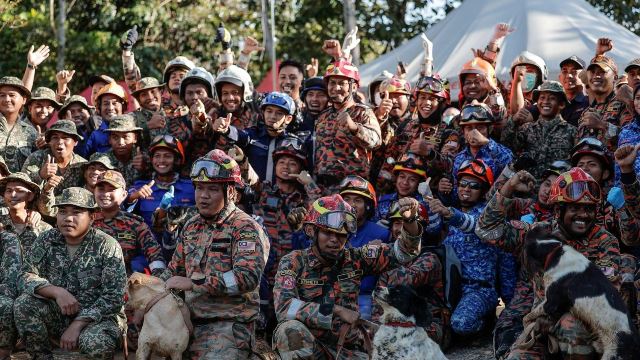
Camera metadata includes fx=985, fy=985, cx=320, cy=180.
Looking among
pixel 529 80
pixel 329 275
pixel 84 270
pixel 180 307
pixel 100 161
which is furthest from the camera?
pixel 529 80

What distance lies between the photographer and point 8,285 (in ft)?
28.0

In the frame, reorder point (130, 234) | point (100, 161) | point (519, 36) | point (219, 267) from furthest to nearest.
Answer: point (519, 36)
point (100, 161)
point (130, 234)
point (219, 267)

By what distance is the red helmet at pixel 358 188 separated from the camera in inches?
361

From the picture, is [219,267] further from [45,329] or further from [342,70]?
[342,70]

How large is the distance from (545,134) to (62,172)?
503 cm

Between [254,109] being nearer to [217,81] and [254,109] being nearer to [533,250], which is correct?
[217,81]

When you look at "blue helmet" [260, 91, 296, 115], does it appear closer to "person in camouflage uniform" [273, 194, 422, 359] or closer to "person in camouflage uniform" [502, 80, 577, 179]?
"person in camouflage uniform" [502, 80, 577, 179]

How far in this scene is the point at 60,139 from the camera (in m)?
10.4

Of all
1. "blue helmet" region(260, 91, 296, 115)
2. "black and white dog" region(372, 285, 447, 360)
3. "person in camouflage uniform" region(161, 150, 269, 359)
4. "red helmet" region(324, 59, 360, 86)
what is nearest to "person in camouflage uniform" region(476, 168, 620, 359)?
"black and white dog" region(372, 285, 447, 360)

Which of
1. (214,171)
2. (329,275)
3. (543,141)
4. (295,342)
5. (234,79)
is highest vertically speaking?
(214,171)

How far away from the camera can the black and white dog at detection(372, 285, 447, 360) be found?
259 inches

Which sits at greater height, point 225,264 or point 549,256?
point 549,256

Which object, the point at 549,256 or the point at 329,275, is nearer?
the point at 549,256

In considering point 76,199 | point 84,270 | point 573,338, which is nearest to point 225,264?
point 84,270
